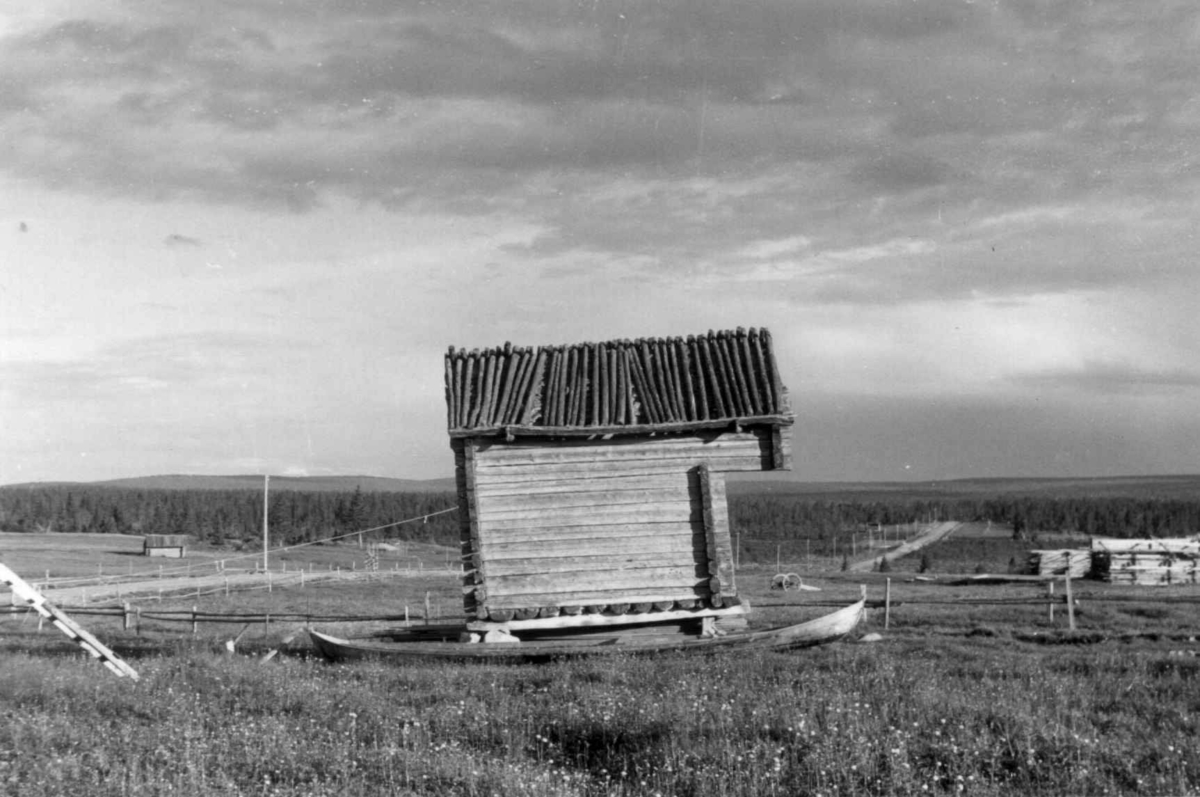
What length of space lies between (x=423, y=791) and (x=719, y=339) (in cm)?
1215

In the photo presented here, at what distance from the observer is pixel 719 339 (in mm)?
19391

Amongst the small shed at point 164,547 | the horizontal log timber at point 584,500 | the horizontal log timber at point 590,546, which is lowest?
the small shed at point 164,547

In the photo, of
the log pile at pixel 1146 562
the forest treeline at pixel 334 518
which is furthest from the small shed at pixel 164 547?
the log pile at pixel 1146 562

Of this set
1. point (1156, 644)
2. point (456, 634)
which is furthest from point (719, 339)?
point (1156, 644)

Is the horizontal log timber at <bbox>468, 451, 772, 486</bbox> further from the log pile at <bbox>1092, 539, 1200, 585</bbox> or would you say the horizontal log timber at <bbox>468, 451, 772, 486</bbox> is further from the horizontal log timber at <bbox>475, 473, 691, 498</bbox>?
the log pile at <bbox>1092, 539, 1200, 585</bbox>

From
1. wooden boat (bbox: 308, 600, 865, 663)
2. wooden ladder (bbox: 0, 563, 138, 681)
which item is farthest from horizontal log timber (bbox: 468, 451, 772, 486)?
wooden ladder (bbox: 0, 563, 138, 681)

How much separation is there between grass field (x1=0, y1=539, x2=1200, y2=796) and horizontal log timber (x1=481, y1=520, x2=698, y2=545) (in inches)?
96.9

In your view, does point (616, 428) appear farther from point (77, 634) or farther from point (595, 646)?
point (77, 634)

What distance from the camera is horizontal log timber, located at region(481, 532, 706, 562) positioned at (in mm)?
17875

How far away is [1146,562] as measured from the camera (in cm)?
4897

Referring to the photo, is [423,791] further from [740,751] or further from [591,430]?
[591,430]

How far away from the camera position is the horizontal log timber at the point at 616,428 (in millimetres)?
17688

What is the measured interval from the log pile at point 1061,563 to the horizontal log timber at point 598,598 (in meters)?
39.2

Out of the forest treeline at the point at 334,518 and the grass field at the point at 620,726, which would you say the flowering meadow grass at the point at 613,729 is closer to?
the grass field at the point at 620,726
